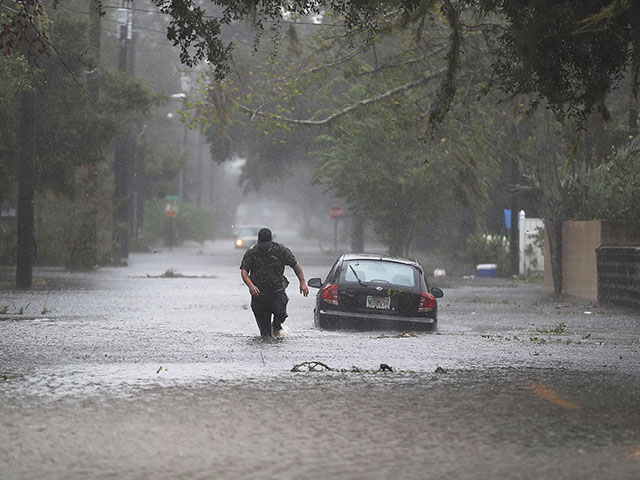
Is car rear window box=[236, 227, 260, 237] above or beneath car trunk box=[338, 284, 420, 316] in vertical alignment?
above

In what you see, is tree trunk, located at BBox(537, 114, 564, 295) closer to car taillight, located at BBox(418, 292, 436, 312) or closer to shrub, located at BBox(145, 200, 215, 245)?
car taillight, located at BBox(418, 292, 436, 312)

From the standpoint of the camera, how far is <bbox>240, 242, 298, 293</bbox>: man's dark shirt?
50.6 feet

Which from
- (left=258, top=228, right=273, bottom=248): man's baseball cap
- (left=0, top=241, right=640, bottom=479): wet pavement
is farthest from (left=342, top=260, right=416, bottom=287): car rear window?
(left=258, top=228, right=273, bottom=248): man's baseball cap

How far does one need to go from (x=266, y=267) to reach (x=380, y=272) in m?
2.68

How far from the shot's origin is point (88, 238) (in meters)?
37.6

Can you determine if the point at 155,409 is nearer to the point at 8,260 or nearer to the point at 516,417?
the point at 516,417

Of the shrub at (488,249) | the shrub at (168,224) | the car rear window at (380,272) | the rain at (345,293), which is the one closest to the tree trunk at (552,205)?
the rain at (345,293)

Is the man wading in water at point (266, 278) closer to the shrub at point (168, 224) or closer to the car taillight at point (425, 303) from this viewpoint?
the car taillight at point (425, 303)

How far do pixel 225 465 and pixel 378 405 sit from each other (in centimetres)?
231

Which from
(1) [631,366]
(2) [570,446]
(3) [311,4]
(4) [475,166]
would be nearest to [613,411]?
(2) [570,446]

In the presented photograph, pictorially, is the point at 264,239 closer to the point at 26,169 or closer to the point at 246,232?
the point at 26,169

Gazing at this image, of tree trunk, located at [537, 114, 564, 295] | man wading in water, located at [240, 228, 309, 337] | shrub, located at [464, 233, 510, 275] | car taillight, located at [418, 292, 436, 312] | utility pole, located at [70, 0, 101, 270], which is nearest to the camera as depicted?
man wading in water, located at [240, 228, 309, 337]

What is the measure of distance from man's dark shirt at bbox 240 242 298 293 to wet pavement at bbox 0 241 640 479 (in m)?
0.72

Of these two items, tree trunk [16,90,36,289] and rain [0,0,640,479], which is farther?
tree trunk [16,90,36,289]
